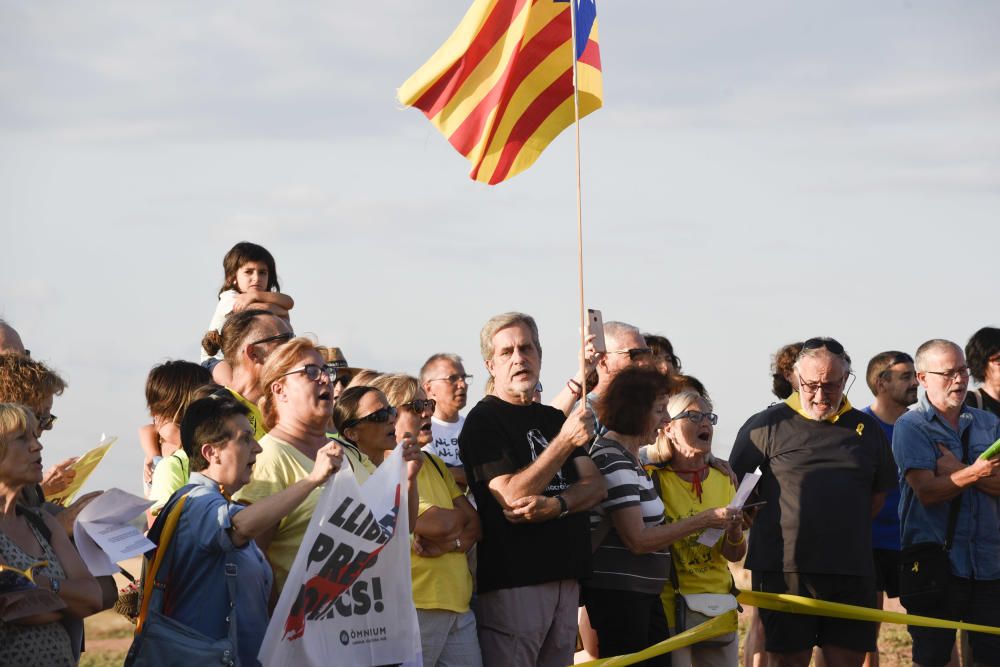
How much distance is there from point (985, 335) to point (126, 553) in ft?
22.4

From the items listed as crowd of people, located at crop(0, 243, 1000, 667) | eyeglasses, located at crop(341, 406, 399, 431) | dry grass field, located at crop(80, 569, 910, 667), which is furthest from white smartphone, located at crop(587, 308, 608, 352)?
dry grass field, located at crop(80, 569, 910, 667)

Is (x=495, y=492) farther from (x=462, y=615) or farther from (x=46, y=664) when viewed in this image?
(x=46, y=664)

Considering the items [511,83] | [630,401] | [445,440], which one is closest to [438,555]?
[630,401]

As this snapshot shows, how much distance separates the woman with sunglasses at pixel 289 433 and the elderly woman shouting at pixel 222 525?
0.83 feet

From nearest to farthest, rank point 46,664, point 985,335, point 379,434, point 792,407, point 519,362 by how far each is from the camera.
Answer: point 46,664, point 379,434, point 519,362, point 792,407, point 985,335

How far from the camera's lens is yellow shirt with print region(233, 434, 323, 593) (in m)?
5.51

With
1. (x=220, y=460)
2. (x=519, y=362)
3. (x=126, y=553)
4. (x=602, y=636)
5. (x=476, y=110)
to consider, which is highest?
(x=476, y=110)

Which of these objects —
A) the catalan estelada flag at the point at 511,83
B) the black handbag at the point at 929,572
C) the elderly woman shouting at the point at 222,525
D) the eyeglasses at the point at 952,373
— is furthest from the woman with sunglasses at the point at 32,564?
the eyeglasses at the point at 952,373

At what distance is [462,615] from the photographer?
6.34 meters

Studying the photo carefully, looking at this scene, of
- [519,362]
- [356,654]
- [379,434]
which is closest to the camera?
[356,654]

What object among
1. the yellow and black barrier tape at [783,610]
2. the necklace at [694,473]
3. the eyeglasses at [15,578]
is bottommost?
the yellow and black barrier tape at [783,610]

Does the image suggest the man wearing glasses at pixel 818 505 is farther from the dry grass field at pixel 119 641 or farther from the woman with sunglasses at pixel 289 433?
the dry grass field at pixel 119 641

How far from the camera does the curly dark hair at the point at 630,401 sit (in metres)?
7.22

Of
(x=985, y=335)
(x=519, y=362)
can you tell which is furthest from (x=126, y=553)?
(x=985, y=335)
